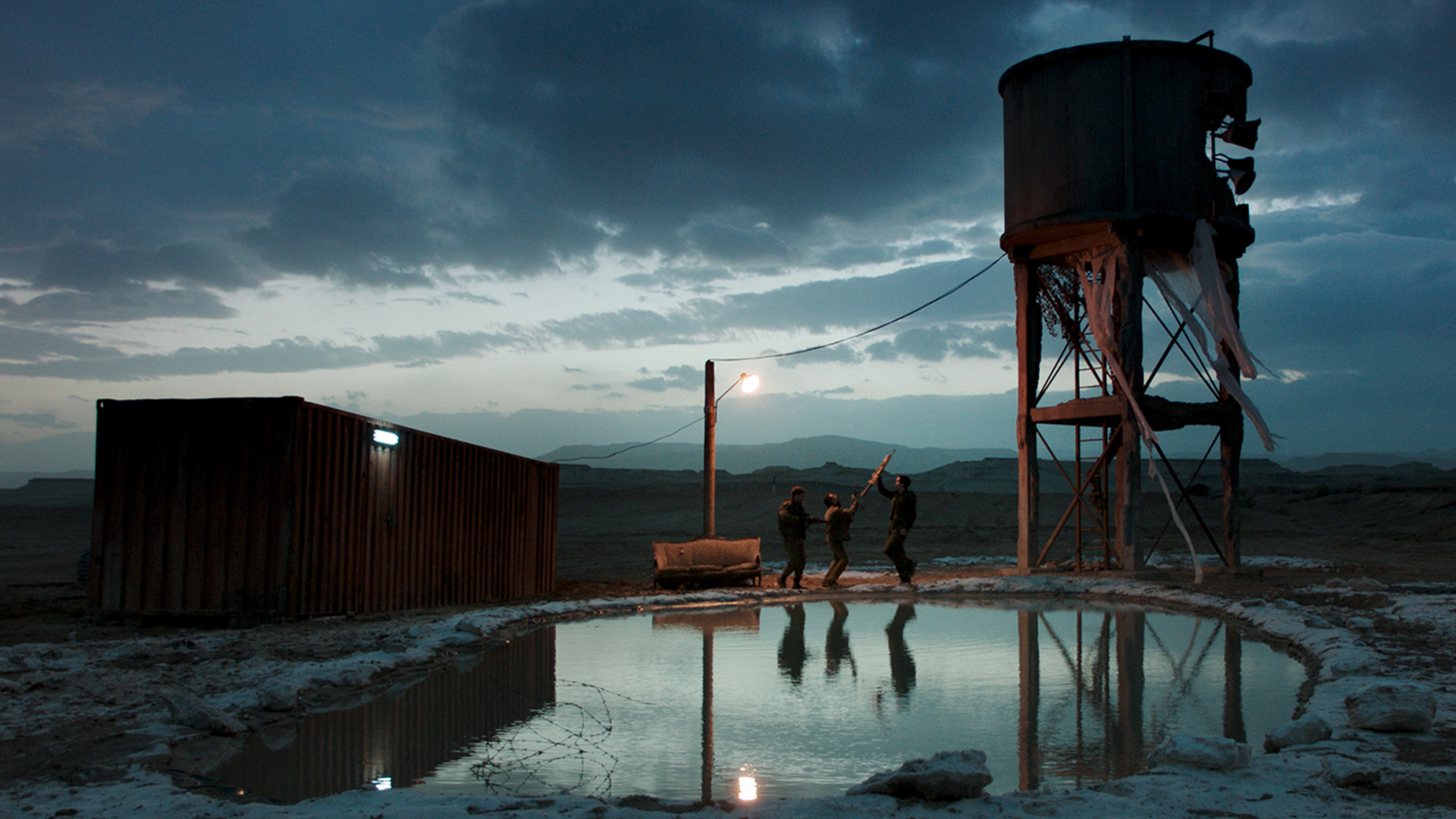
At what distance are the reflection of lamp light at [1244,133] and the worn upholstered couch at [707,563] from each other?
38.7 ft

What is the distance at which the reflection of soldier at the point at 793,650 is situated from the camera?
31.9ft

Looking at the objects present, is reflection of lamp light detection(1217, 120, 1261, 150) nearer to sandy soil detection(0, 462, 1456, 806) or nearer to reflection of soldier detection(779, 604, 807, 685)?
sandy soil detection(0, 462, 1456, 806)

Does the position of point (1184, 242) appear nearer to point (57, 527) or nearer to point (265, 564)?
point (265, 564)

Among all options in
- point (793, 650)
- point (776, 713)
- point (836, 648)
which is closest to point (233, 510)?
point (793, 650)

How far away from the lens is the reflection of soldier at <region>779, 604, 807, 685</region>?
9727 millimetres

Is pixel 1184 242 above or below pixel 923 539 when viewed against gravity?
above

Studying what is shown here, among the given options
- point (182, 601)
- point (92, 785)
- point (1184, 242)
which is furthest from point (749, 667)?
point (1184, 242)

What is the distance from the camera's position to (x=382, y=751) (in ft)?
21.9

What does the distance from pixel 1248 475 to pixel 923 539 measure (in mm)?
51745

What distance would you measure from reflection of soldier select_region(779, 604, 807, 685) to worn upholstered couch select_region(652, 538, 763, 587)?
4.06 m

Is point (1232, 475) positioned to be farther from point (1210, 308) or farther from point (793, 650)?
point (793, 650)

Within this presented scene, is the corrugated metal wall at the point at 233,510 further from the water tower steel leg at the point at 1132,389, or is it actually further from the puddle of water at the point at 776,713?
the water tower steel leg at the point at 1132,389

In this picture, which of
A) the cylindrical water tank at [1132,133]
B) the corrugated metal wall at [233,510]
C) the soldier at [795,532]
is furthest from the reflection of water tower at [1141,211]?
the corrugated metal wall at [233,510]

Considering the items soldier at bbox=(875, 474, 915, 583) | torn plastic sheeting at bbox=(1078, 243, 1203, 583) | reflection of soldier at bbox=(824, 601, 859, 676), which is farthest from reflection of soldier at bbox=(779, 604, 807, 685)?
torn plastic sheeting at bbox=(1078, 243, 1203, 583)
